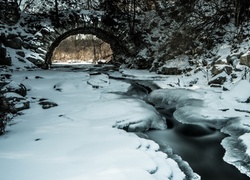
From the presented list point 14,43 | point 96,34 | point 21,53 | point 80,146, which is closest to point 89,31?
point 96,34

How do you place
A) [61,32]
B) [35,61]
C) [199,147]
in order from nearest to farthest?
[199,147] < [35,61] < [61,32]

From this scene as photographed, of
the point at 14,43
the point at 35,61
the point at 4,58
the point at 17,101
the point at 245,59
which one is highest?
the point at 14,43

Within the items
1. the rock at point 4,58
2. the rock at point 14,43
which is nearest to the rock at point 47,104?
the rock at point 4,58

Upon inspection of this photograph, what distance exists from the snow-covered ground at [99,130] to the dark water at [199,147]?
0.16 meters

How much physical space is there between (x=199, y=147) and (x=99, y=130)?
1838 millimetres

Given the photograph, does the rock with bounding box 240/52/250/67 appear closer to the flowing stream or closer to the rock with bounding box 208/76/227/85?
the rock with bounding box 208/76/227/85

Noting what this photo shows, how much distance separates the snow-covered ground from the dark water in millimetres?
159

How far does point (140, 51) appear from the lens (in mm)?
14539

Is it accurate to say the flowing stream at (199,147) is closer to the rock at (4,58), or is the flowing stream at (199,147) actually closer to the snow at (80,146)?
the snow at (80,146)

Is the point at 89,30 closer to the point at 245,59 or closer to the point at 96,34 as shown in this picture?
the point at 96,34

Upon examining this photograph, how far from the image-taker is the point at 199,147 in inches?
190

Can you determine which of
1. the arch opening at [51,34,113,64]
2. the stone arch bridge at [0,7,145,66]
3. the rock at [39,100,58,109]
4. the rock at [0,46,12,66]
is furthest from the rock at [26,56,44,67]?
the arch opening at [51,34,113,64]

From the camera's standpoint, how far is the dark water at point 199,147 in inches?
150

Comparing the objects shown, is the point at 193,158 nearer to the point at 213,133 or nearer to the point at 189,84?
the point at 213,133
